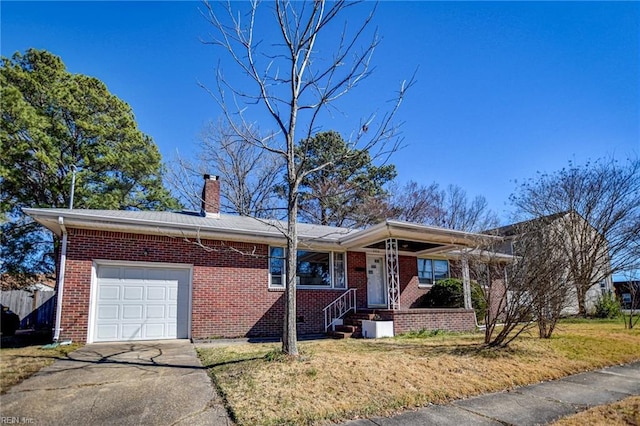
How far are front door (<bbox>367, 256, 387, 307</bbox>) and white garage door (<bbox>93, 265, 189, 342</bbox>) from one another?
6140mm

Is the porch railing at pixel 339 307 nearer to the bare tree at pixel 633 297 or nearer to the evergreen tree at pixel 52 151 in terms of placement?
the bare tree at pixel 633 297

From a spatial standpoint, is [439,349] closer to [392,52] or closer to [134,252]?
[392,52]

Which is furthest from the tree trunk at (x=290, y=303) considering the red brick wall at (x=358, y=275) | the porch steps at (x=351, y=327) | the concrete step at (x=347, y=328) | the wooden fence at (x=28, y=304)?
the wooden fence at (x=28, y=304)

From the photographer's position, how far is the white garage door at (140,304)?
Answer: 9.21m

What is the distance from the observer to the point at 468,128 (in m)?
12.8

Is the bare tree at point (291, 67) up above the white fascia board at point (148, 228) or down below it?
above

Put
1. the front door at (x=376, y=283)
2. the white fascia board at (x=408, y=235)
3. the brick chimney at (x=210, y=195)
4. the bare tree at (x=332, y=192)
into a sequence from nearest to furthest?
the white fascia board at (x=408, y=235)
the brick chimney at (x=210, y=195)
the front door at (x=376, y=283)
the bare tree at (x=332, y=192)

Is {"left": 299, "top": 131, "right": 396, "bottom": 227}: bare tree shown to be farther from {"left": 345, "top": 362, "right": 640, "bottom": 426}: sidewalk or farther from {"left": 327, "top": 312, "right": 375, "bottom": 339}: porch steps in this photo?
{"left": 345, "top": 362, "right": 640, "bottom": 426}: sidewalk

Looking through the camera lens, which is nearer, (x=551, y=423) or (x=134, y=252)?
(x=551, y=423)

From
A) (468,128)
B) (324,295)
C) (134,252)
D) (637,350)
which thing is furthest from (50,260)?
(637,350)

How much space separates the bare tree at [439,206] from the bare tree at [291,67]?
63.1ft

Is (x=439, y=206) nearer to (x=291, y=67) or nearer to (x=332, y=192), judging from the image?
(x=332, y=192)

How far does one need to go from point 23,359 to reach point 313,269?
7.52 metres

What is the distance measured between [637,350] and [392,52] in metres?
8.63
